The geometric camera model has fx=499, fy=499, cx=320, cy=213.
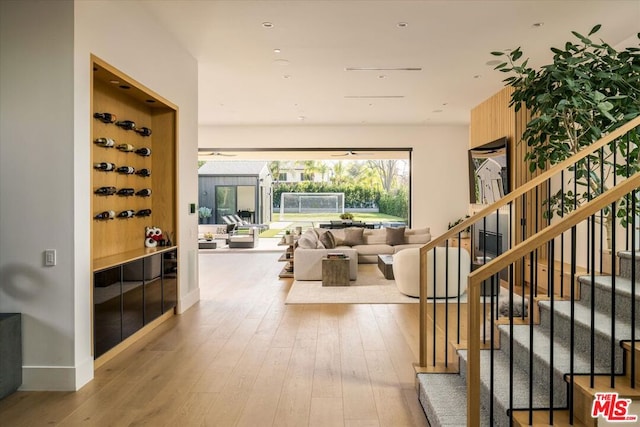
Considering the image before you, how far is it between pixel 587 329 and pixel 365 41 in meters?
4.12

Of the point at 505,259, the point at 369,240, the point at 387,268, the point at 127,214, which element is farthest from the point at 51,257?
the point at 369,240

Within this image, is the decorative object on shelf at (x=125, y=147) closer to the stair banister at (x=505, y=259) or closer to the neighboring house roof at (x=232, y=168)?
the stair banister at (x=505, y=259)

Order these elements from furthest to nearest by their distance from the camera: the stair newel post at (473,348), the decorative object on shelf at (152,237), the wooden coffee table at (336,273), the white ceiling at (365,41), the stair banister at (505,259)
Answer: the wooden coffee table at (336,273), the decorative object on shelf at (152,237), the white ceiling at (365,41), the stair newel post at (473,348), the stair banister at (505,259)

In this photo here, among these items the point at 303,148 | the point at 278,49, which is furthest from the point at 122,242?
the point at 303,148

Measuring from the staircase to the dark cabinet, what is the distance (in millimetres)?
2514

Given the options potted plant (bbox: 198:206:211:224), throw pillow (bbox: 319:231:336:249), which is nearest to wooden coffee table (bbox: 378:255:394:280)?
throw pillow (bbox: 319:231:336:249)

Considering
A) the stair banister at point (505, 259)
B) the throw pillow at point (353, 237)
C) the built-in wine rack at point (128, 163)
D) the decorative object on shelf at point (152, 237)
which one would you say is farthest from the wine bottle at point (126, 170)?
Answer: the throw pillow at point (353, 237)

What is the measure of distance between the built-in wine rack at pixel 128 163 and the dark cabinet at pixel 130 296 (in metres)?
0.25

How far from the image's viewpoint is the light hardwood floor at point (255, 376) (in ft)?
10.3

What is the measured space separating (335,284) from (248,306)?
6.05 feet

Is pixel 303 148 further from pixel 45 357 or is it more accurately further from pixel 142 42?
pixel 45 357

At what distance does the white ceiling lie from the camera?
4785mm

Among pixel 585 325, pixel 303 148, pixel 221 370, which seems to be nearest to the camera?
pixel 585 325

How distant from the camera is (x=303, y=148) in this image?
12266mm
